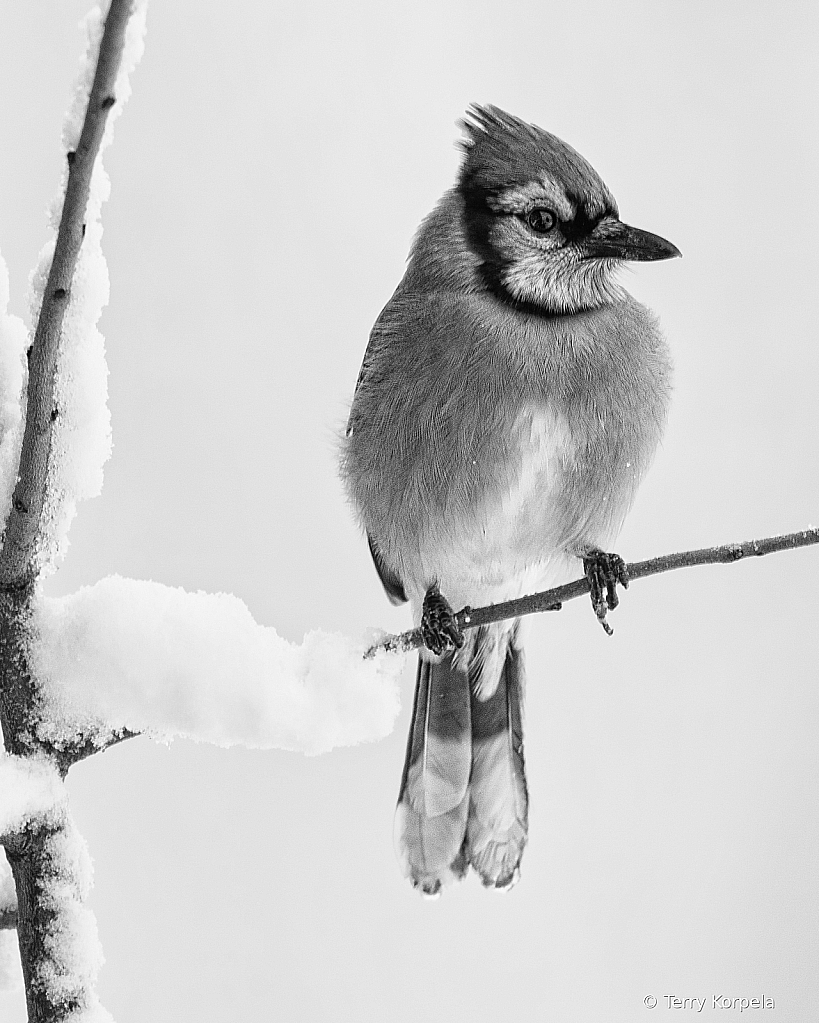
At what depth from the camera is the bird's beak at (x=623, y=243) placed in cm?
182

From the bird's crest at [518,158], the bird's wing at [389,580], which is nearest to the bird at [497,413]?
the bird's crest at [518,158]

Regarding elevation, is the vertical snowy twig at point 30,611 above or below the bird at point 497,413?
below

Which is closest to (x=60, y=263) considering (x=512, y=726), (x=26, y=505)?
(x=26, y=505)

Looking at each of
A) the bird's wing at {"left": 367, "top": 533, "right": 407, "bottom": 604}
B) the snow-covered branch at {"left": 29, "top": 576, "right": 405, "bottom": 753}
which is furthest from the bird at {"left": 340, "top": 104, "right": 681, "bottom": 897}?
the snow-covered branch at {"left": 29, "top": 576, "right": 405, "bottom": 753}

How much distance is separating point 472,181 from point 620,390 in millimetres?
447

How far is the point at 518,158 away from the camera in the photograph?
1877mm

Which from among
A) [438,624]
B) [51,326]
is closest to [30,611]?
[51,326]

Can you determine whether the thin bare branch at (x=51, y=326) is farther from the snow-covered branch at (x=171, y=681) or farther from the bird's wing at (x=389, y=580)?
the bird's wing at (x=389, y=580)

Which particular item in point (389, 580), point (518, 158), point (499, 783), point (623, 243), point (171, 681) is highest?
point (518, 158)

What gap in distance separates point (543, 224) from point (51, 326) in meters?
1.23

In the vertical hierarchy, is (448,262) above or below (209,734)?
above

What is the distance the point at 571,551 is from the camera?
204 cm

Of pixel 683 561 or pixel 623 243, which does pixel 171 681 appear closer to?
pixel 683 561

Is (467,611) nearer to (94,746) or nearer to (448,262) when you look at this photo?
(94,746)
